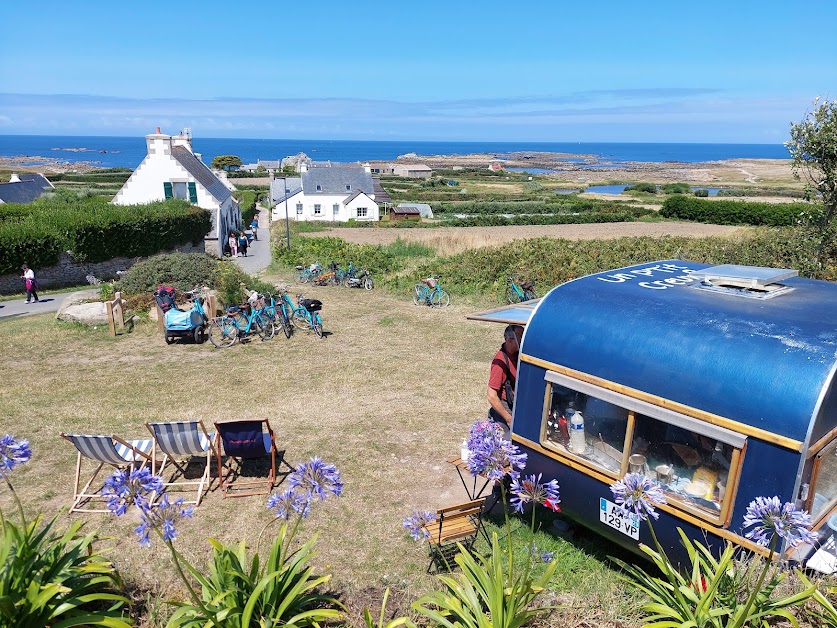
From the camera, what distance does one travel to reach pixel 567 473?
224 inches

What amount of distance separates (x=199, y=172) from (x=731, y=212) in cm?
4525

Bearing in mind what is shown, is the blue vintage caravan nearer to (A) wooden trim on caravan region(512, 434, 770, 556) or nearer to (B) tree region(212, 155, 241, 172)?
(A) wooden trim on caravan region(512, 434, 770, 556)

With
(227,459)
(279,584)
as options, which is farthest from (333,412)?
(279,584)

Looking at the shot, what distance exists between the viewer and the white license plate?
5191 mm

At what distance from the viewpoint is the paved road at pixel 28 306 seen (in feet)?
63.8

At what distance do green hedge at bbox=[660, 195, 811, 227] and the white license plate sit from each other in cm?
5228

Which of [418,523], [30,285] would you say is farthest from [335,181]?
[418,523]

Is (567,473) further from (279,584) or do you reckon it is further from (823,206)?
(823,206)

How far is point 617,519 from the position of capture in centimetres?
534

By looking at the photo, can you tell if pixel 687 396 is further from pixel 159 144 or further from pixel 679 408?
pixel 159 144

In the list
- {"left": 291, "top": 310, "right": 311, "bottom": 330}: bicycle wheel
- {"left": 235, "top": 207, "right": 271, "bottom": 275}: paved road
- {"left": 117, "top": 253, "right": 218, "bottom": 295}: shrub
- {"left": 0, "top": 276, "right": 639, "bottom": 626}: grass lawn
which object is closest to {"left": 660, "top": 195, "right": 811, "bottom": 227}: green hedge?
{"left": 235, "top": 207, "right": 271, "bottom": 275}: paved road

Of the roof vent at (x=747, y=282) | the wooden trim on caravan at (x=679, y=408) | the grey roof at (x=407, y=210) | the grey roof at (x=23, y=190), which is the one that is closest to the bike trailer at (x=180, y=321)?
the wooden trim on caravan at (x=679, y=408)

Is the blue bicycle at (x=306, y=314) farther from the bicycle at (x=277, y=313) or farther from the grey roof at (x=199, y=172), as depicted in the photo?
the grey roof at (x=199, y=172)

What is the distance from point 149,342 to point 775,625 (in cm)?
1422
